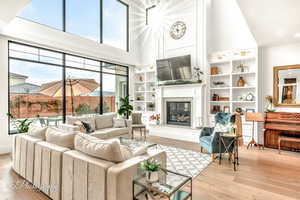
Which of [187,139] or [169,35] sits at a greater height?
[169,35]

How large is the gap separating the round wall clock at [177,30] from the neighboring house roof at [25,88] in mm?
5011

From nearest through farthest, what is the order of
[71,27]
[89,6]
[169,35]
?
[71,27] < [89,6] < [169,35]

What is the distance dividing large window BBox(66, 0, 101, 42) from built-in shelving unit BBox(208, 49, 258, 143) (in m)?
4.41

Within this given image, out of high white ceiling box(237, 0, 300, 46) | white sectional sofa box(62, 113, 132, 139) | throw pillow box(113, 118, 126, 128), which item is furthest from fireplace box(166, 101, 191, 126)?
high white ceiling box(237, 0, 300, 46)

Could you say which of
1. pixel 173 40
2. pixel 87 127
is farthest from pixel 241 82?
pixel 87 127

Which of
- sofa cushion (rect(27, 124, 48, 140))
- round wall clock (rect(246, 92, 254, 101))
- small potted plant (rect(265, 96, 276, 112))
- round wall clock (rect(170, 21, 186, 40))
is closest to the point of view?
sofa cushion (rect(27, 124, 48, 140))

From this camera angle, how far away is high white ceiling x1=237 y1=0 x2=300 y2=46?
312cm

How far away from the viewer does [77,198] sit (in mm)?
1723

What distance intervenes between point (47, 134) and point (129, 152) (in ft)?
4.61

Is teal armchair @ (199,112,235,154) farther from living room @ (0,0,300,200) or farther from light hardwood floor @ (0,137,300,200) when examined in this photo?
light hardwood floor @ (0,137,300,200)

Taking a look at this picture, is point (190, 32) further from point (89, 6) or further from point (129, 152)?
point (129, 152)

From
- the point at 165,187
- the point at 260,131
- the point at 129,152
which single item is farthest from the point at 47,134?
the point at 260,131

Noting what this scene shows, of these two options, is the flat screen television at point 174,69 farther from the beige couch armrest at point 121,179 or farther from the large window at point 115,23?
the beige couch armrest at point 121,179

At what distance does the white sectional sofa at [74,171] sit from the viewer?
1499 mm
